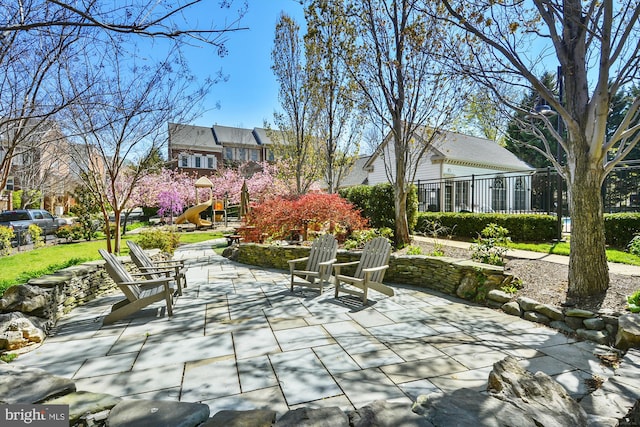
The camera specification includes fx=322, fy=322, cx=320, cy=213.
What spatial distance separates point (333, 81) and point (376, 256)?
706 centimetres

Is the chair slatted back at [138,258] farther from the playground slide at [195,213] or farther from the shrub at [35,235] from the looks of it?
the playground slide at [195,213]

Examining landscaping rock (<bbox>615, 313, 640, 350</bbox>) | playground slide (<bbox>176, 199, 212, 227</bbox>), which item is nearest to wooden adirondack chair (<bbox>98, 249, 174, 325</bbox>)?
landscaping rock (<bbox>615, 313, 640, 350</bbox>)

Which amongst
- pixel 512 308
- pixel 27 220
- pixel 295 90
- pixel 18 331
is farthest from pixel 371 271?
pixel 27 220

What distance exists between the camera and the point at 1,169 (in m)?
4.54

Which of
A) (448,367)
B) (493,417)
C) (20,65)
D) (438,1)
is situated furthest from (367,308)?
(20,65)

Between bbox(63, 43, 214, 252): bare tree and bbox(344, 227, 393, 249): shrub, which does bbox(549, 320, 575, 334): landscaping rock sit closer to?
bbox(344, 227, 393, 249): shrub

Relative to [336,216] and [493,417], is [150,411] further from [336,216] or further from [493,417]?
[336,216]

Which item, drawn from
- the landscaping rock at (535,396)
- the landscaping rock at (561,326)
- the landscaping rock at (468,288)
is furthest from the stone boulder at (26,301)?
the landscaping rock at (561,326)

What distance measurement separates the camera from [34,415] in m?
1.96

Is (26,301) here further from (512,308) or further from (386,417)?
(512,308)

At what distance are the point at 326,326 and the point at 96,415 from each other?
2404mm

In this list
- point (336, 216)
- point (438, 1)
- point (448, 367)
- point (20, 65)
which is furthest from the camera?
point (336, 216)

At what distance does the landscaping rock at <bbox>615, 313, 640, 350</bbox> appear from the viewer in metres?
3.14

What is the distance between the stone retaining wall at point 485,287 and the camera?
3.39m
